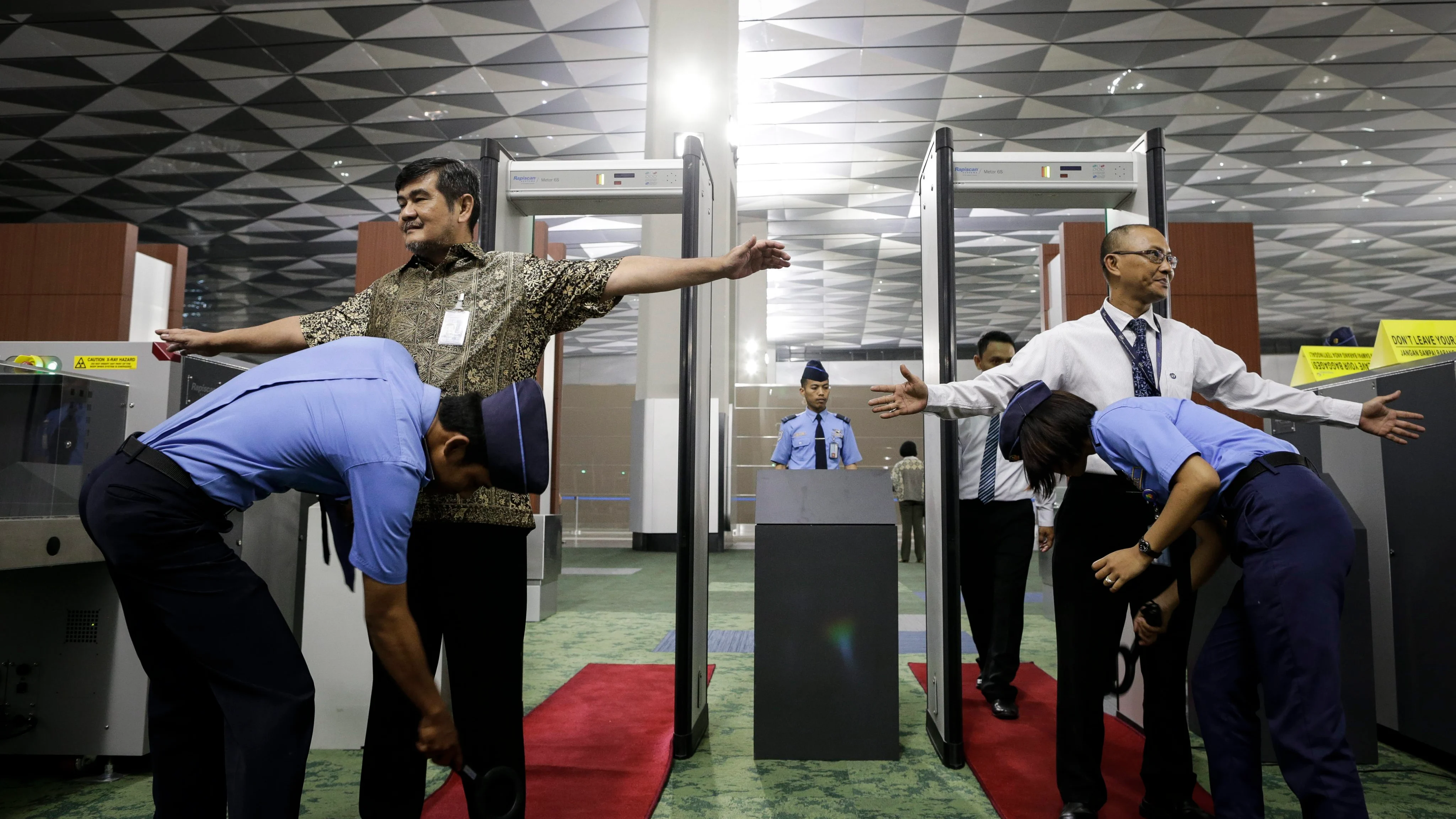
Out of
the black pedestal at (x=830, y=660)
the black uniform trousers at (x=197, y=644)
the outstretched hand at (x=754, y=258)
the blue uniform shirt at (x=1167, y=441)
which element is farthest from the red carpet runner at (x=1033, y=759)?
the black uniform trousers at (x=197, y=644)

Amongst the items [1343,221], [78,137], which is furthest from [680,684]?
[1343,221]

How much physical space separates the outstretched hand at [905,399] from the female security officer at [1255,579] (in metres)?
0.42

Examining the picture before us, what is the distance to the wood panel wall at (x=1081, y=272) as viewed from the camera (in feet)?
18.5

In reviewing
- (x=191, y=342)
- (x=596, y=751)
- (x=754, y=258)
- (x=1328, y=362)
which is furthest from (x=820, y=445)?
(x=191, y=342)

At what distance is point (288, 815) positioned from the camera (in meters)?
1.39

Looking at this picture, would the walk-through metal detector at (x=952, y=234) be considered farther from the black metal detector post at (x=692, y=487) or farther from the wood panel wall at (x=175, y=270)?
the wood panel wall at (x=175, y=270)

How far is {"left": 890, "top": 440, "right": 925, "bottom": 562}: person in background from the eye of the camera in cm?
927

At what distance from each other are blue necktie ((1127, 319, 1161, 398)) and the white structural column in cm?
435

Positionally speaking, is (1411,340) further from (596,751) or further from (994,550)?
(596,751)

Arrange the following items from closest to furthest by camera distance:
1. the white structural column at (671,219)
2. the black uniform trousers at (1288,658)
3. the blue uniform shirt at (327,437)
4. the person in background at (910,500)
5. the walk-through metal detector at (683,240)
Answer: the blue uniform shirt at (327,437), the black uniform trousers at (1288,658), the walk-through metal detector at (683,240), the white structural column at (671,219), the person in background at (910,500)

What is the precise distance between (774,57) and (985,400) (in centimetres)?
641

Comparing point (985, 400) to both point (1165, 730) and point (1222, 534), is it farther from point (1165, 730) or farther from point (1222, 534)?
point (1165, 730)

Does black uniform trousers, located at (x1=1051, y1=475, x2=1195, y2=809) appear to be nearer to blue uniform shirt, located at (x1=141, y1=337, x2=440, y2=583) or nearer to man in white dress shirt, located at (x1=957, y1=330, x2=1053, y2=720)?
man in white dress shirt, located at (x1=957, y1=330, x2=1053, y2=720)

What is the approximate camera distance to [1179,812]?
7.00ft
